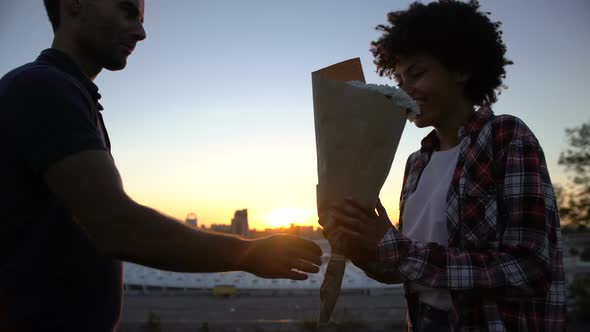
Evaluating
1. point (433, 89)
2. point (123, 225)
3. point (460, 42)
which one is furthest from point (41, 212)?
point (460, 42)

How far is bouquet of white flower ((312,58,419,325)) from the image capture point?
6.29 ft

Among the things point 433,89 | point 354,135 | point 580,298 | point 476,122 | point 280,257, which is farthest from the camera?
point 580,298

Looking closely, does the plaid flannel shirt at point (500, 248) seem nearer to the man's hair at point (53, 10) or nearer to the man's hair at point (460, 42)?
the man's hair at point (460, 42)

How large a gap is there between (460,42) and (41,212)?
2.28 metres

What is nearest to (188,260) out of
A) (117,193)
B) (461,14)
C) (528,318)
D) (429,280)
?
(117,193)

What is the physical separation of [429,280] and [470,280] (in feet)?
0.57

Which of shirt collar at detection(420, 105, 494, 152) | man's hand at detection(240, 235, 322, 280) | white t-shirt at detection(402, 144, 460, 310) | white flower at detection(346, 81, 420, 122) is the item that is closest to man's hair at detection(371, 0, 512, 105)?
shirt collar at detection(420, 105, 494, 152)

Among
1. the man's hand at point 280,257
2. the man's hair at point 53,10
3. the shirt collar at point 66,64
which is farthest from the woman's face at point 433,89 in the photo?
the man's hair at point 53,10

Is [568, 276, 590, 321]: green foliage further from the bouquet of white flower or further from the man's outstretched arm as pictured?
the man's outstretched arm

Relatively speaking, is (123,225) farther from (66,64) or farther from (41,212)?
(66,64)

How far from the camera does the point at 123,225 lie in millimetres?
1415

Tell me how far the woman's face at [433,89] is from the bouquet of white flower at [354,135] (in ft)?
1.72

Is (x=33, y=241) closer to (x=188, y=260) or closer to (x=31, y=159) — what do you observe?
(x=31, y=159)

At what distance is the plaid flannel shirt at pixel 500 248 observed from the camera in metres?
1.89
